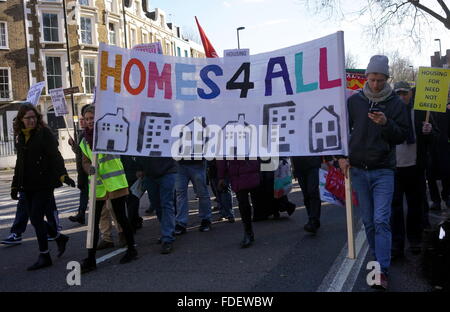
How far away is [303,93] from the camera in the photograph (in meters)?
4.79

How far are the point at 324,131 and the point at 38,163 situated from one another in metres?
3.31

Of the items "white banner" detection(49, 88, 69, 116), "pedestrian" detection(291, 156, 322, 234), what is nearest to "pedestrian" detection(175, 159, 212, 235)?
"pedestrian" detection(291, 156, 322, 234)

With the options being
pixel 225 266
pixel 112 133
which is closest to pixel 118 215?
pixel 112 133

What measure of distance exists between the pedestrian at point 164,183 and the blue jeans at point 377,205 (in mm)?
2360

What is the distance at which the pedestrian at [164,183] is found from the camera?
217 inches

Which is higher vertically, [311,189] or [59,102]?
[59,102]

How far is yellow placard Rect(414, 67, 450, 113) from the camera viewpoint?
5738 millimetres

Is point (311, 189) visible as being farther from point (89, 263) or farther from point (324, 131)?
point (89, 263)

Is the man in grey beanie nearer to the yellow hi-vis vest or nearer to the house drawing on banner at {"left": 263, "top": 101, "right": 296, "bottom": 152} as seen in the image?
the house drawing on banner at {"left": 263, "top": 101, "right": 296, "bottom": 152}

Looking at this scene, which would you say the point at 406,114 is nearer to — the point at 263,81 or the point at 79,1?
the point at 263,81

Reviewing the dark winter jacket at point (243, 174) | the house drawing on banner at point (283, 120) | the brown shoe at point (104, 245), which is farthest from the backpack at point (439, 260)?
the brown shoe at point (104, 245)

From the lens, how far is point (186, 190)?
22.4 feet

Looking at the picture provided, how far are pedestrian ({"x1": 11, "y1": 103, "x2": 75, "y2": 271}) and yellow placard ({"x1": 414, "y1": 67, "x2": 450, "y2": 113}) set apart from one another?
461 cm

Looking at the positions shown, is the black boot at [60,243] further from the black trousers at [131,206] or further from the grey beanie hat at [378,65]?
the grey beanie hat at [378,65]
